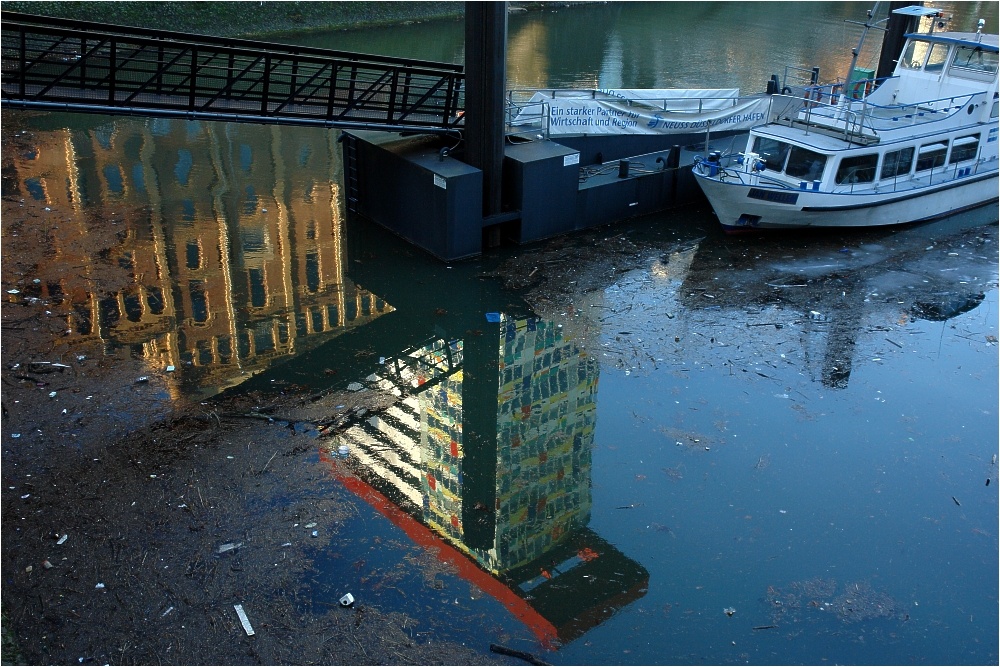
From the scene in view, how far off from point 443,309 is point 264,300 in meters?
3.16

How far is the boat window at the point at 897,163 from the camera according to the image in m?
19.9

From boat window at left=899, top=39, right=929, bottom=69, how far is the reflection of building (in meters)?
13.4

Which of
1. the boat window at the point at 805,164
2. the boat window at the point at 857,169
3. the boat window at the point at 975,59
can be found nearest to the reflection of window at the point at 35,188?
the boat window at the point at 805,164

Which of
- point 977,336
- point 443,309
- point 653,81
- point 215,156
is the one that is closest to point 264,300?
point 443,309

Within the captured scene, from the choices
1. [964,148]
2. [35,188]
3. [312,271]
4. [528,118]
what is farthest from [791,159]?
[35,188]

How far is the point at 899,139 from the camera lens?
64.9ft

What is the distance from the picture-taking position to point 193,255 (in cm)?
1769

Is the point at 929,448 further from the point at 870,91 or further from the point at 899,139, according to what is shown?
the point at 870,91

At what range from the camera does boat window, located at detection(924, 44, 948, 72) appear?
880 inches

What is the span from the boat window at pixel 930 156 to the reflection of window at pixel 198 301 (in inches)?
606

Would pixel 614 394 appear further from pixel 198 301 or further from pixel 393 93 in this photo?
pixel 198 301

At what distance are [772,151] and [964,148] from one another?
16.9 ft

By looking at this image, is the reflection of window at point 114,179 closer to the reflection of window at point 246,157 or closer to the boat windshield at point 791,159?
the reflection of window at point 246,157

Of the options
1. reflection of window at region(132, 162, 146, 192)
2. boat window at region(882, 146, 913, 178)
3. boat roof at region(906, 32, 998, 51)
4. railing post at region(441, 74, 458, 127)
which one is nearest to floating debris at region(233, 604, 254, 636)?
railing post at region(441, 74, 458, 127)
